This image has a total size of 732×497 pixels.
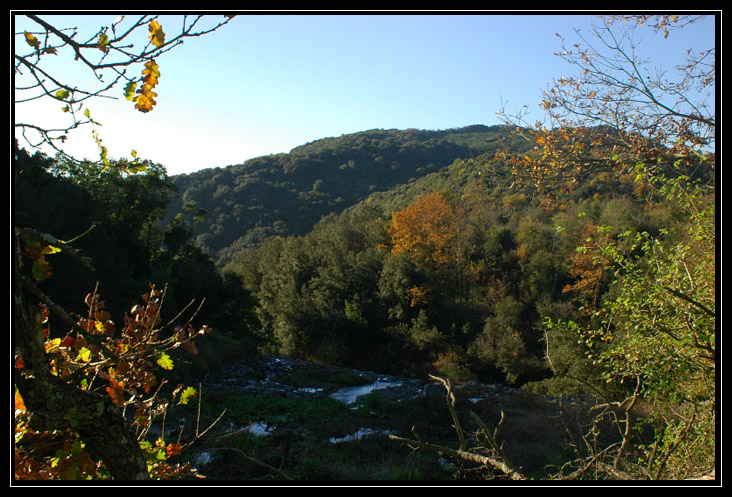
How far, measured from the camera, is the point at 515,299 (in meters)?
25.0

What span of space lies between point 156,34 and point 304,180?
46440mm

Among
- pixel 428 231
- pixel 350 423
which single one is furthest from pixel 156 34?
pixel 428 231

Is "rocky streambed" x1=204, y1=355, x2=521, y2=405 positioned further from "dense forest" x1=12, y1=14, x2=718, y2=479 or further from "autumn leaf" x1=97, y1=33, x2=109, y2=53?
"autumn leaf" x1=97, y1=33, x2=109, y2=53

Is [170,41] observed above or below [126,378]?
above

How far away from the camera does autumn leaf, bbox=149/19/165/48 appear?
149 cm

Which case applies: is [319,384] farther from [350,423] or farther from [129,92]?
[129,92]

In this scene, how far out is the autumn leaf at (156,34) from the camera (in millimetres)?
1492

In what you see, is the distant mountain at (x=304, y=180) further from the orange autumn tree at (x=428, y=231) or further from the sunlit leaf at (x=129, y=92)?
the sunlit leaf at (x=129, y=92)

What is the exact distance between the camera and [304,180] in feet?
155

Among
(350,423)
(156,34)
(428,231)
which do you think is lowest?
(350,423)

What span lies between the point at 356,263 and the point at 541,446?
18.2 metres

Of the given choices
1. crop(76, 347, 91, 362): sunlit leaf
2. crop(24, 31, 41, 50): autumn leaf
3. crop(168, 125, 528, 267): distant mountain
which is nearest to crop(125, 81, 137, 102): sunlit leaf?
crop(24, 31, 41, 50): autumn leaf

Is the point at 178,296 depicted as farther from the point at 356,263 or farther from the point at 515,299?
the point at 515,299
